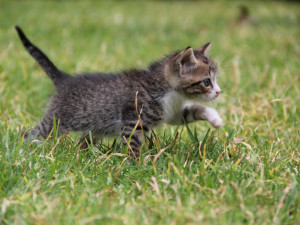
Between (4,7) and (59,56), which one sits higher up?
(4,7)

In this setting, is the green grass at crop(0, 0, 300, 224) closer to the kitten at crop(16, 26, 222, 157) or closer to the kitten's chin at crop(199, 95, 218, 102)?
the kitten at crop(16, 26, 222, 157)

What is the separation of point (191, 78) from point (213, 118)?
445mm

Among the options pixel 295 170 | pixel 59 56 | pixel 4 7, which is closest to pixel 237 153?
pixel 295 170

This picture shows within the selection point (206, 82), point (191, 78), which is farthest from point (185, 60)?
point (206, 82)

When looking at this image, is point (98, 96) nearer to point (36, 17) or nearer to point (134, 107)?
point (134, 107)

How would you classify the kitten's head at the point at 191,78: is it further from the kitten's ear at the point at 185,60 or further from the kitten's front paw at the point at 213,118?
the kitten's front paw at the point at 213,118

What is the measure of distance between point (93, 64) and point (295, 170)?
414 centimetres

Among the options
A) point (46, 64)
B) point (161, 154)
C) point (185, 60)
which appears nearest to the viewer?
point (161, 154)

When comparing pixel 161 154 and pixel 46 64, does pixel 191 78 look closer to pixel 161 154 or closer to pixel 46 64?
pixel 161 154

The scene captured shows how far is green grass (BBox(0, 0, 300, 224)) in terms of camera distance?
115 inches

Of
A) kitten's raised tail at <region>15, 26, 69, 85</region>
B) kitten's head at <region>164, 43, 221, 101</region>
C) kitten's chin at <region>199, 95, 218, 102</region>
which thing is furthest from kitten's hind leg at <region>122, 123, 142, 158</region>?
kitten's raised tail at <region>15, 26, 69, 85</region>

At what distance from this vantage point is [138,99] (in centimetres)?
412

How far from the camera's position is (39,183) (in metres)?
3.24

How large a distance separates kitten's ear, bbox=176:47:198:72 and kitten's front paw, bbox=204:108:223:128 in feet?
1.56
